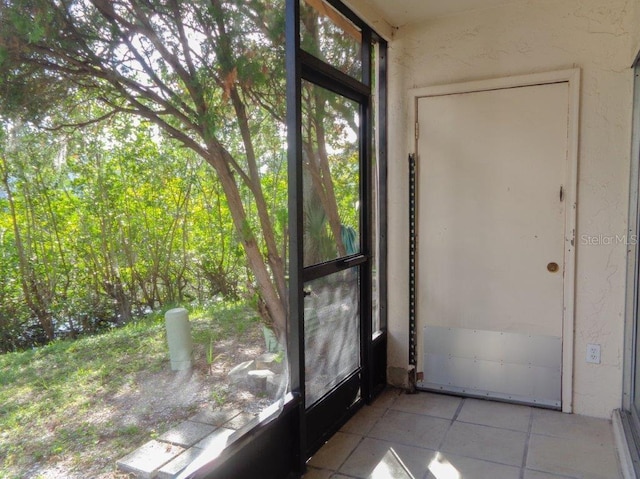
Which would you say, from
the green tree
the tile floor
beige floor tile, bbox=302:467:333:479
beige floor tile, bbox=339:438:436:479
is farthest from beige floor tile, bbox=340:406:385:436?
the green tree

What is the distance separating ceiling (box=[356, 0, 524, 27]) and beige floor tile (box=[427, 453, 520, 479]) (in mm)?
2496

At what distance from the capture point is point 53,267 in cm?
227

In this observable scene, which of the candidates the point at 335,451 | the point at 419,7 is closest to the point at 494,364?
the point at 335,451

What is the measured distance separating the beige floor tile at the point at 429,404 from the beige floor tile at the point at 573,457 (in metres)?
0.51

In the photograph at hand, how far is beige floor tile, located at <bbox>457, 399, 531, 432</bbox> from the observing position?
8.91 ft

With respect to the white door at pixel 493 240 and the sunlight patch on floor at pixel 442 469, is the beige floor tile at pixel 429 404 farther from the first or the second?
the sunlight patch on floor at pixel 442 469

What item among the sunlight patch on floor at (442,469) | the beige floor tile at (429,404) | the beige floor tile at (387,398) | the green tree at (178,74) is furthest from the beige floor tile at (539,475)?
the green tree at (178,74)

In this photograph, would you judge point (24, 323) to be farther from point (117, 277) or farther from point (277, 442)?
point (277, 442)

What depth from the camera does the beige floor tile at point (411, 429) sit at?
8.36ft

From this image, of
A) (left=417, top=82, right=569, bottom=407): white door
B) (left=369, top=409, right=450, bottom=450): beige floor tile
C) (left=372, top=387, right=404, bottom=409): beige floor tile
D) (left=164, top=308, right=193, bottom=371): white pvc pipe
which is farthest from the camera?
(left=164, top=308, right=193, bottom=371): white pvc pipe

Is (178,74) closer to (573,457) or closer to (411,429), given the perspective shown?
(411,429)

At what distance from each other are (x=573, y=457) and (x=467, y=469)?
57 centimetres

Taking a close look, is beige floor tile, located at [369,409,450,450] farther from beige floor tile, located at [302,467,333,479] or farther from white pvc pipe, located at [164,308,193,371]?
white pvc pipe, located at [164,308,193,371]

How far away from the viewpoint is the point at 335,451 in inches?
96.9
